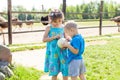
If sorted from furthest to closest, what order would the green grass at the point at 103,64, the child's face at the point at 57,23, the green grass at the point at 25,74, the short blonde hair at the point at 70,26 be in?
the green grass at the point at 103,64 → the green grass at the point at 25,74 → the child's face at the point at 57,23 → the short blonde hair at the point at 70,26

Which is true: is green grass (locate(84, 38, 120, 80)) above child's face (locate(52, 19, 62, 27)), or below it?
below

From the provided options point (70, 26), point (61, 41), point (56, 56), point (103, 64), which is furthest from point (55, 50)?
point (103, 64)

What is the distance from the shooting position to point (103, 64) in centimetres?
645

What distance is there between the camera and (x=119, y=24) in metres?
18.0

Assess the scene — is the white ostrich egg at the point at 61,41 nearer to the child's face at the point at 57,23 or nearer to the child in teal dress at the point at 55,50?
the child in teal dress at the point at 55,50

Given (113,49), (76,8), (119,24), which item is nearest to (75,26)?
(113,49)

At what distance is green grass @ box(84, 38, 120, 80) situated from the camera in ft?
18.0

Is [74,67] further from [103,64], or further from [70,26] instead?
[103,64]

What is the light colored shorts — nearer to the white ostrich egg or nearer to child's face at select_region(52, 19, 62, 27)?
the white ostrich egg

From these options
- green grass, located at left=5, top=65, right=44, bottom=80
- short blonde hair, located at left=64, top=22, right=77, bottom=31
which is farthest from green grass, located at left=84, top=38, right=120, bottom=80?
short blonde hair, located at left=64, top=22, right=77, bottom=31

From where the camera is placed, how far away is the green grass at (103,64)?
18.0 ft

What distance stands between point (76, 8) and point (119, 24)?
1562cm

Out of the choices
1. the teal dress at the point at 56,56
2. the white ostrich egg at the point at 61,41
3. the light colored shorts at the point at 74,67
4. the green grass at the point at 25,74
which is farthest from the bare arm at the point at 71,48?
the green grass at the point at 25,74

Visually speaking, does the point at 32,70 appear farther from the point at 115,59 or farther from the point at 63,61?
the point at 115,59
